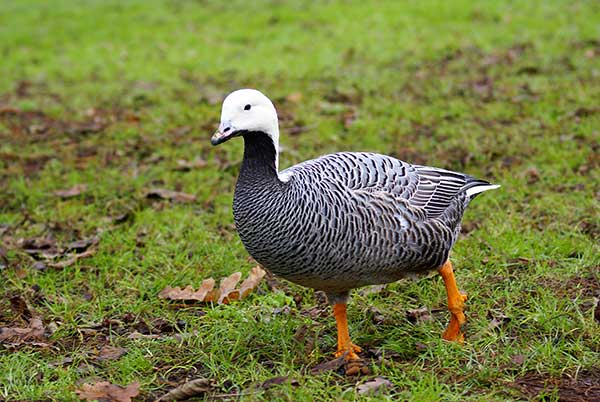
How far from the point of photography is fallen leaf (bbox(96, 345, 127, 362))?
418cm

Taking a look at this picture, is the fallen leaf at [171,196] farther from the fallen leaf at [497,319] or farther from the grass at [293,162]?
the fallen leaf at [497,319]

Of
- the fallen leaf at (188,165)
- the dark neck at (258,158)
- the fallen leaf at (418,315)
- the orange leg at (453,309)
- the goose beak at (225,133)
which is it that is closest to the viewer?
the goose beak at (225,133)

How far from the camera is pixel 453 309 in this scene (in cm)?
418

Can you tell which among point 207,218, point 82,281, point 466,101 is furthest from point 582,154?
point 82,281

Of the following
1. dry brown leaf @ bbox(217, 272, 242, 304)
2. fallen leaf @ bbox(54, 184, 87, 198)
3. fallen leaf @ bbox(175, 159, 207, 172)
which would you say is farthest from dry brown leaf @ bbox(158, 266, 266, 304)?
fallen leaf @ bbox(175, 159, 207, 172)

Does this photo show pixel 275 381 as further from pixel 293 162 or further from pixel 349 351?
pixel 293 162

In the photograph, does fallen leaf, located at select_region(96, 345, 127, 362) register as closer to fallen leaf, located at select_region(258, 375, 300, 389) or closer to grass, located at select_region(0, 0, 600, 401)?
grass, located at select_region(0, 0, 600, 401)

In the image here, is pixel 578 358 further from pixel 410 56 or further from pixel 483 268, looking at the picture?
pixel 410 56

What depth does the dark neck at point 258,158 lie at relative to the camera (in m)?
3.84

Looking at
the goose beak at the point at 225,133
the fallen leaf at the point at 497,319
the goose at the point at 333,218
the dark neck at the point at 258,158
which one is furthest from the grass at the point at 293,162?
the goose beak at the point at 225,133

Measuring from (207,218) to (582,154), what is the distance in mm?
3024

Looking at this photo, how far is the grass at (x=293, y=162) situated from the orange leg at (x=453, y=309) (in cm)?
11

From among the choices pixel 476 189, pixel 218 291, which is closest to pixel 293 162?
pixel 218 291

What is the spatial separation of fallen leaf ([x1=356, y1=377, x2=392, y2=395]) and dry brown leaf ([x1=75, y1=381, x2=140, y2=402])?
3.32 ft
